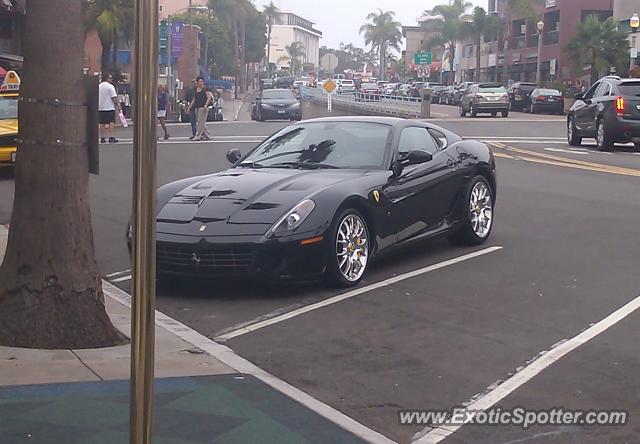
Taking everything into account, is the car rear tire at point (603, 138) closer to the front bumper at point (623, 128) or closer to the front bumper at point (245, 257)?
the front bumper at point (623, 128)

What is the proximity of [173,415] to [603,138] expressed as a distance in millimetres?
20207

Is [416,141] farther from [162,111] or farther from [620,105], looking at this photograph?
[162,111]

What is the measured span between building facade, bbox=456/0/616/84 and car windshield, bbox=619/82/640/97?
138 ft

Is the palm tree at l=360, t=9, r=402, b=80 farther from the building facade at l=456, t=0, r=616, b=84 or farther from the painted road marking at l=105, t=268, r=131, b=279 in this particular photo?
the painted road marking at l=105, t=268, r=131, b=279

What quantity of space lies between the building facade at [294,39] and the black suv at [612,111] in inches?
5201

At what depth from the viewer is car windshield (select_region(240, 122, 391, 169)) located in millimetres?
9664

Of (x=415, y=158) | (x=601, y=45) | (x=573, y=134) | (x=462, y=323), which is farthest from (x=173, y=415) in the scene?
(x=601, y=45)

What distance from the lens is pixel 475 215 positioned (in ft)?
35.1

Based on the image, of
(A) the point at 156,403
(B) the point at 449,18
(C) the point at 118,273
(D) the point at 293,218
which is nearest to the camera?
(A) the point at 156,403

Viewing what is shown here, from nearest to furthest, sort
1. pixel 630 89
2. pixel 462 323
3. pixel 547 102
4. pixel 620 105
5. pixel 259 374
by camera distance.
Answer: pixel 259 374 → pixel 462 323 → pixel 620 105 → pixel 630 89 → pixel 547 102

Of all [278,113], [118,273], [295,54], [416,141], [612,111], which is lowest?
[118,273]

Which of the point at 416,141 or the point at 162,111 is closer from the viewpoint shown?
the point at 416,141

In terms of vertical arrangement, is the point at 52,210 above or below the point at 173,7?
below

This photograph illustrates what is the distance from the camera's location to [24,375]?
611 cm
